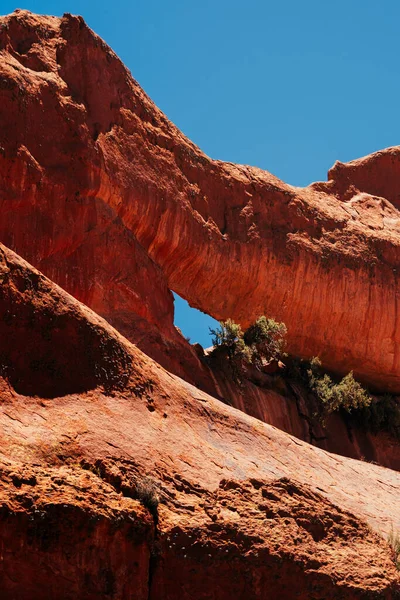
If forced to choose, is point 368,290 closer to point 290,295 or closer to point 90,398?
point 290,295

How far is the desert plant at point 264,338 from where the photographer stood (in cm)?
2798

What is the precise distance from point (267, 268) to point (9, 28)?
10011 mm

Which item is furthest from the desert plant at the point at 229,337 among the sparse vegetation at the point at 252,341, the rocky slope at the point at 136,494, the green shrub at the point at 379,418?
the rocky slope at the point at 136,494

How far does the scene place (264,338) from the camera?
28.1 metres

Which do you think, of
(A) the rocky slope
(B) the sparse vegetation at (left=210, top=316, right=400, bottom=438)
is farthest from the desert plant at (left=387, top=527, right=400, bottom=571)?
(B) the sparse vegetation at (left=210, top=316, right=400, bottom=438)

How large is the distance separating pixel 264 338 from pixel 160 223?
4968 millimetres

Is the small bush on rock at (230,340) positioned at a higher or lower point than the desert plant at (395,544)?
higher

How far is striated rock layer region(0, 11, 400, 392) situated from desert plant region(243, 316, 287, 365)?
0.77 meters

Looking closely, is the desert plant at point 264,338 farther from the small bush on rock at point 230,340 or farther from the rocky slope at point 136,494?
the rocky slope at point 136,494

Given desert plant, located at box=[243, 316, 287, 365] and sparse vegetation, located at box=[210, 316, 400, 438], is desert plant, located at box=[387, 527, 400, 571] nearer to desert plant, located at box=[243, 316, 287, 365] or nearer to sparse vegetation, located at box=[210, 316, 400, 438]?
sparse vegetation, located at box=[210, 316, 400, 438]

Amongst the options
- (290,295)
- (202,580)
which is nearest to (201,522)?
(202,580)

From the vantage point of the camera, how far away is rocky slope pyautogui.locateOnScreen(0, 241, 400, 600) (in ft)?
35.6

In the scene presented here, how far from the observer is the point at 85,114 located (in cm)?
2411

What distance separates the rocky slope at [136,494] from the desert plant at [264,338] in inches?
511
